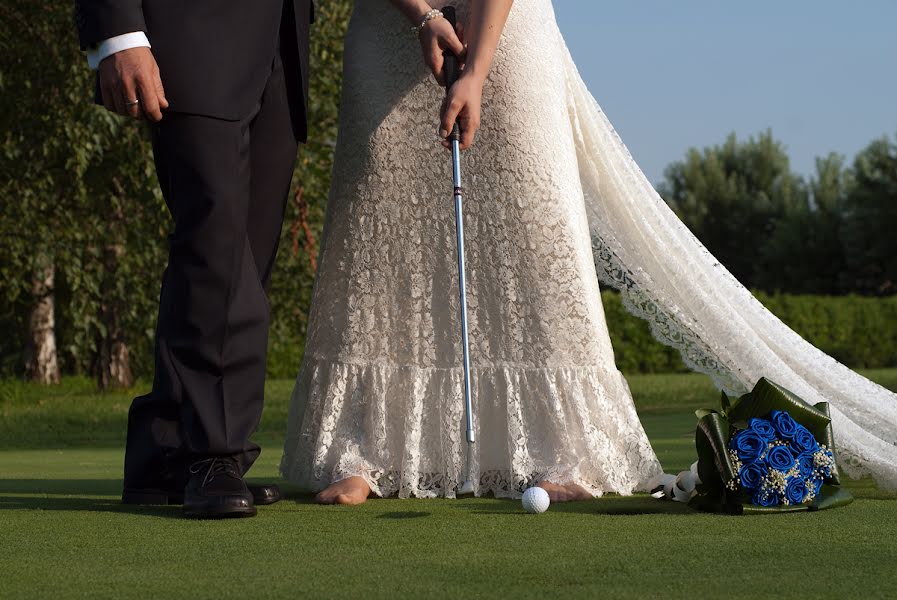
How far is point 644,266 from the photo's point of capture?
427cm

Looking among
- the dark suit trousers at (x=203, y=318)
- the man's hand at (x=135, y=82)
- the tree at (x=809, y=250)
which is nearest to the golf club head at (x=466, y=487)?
the dark suit trousers at (x=203, y=318)

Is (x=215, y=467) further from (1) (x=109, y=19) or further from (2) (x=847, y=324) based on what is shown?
(2) (x=847, y=324)

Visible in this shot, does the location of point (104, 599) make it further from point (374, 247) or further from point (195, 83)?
point (374, 247)

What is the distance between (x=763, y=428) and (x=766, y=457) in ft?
0.39

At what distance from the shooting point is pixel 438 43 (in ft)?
12.7

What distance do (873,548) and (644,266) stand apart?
180 centimetres

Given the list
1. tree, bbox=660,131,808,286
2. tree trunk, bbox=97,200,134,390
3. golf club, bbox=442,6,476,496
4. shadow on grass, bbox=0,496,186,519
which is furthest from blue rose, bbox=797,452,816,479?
tree, bbox=660,131,808,286

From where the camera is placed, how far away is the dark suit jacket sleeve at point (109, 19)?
3320 mm

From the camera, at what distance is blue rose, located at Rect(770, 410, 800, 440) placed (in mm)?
3365

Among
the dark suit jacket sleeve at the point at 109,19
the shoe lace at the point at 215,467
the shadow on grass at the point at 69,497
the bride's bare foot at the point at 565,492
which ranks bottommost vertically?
the shadow on grass at the point at 69,497

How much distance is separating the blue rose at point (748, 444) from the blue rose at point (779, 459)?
0.08 ft

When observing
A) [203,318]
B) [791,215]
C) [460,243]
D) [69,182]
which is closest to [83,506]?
[203,318]

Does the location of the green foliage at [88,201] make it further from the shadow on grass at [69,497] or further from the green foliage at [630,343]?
the green foliage at [630,343]

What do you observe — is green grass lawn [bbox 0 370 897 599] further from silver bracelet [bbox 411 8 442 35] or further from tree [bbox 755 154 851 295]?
tree [bbox 755 154 851 295]
